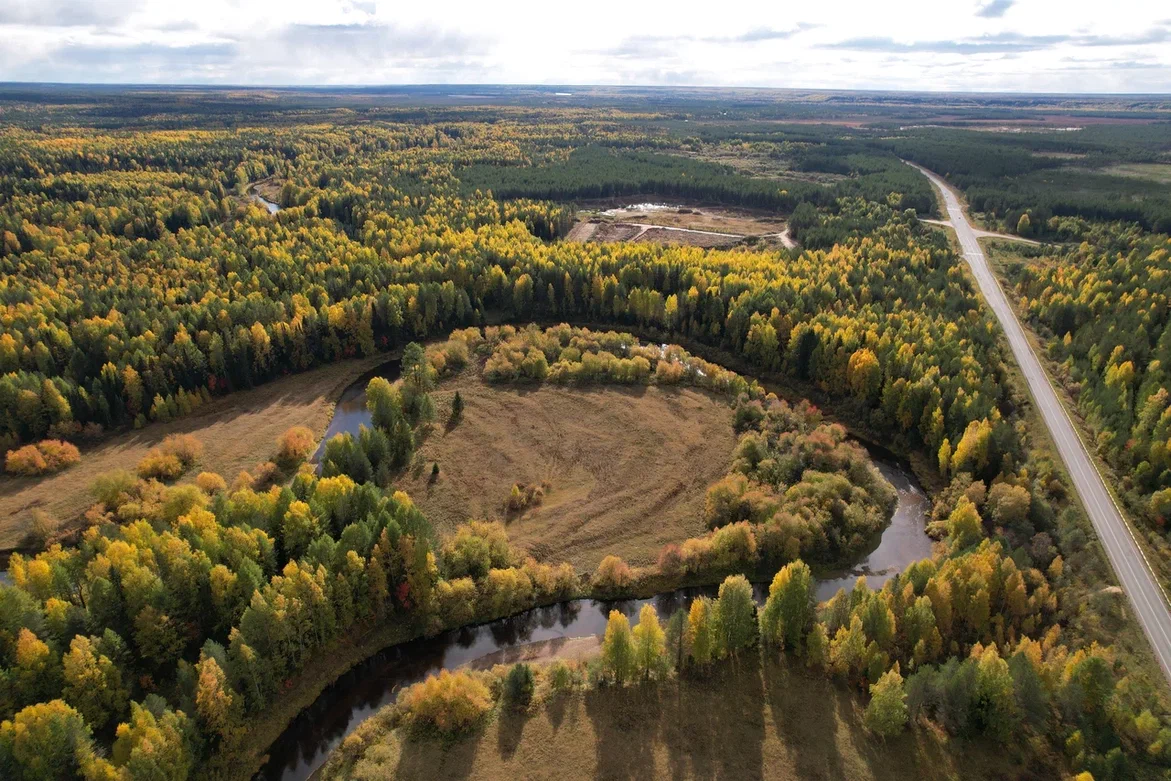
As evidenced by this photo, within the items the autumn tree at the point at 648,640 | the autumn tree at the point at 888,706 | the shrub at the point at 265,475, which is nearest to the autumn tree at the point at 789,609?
the autumn tree at the point at 888,706

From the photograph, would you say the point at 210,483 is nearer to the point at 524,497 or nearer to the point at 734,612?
the point at 524,497

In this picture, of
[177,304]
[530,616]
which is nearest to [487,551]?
[530,616]

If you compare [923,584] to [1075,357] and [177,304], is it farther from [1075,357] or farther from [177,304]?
[177,304]

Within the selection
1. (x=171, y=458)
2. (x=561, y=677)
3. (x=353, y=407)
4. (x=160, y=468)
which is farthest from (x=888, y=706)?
(x=353, y=407)

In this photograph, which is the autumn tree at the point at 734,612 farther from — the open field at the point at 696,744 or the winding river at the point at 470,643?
the winding river at the point at 470,643

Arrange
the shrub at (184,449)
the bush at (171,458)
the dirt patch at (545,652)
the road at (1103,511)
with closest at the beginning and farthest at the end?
the dirt patch at (545,652)
the road at (1103,511)
the bush at (171,458)
the shrub at (184,449)

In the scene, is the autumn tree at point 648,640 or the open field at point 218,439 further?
the open field at point 218,439

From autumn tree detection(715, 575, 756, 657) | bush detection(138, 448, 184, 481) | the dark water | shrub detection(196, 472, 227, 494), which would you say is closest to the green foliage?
autumn tree detection(715, 575, 756, 657)
